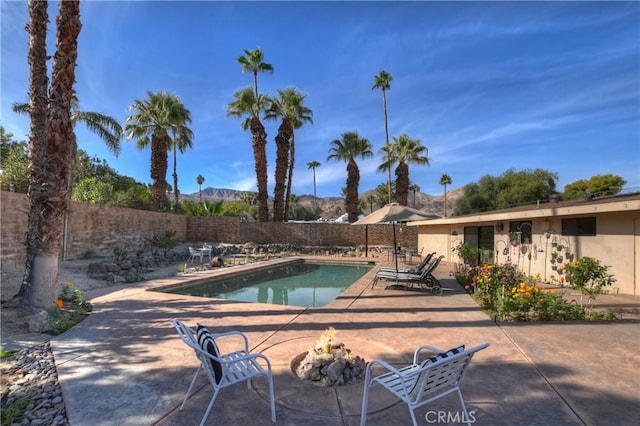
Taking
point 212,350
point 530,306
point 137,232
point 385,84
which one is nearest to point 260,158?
point 137,232

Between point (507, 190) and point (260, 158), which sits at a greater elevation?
point (260, 158)

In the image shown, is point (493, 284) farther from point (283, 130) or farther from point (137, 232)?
point (283, 130)

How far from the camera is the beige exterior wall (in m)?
7.46

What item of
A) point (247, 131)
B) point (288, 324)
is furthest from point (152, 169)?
point (288, 324)

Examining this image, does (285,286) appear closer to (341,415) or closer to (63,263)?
(63,263)

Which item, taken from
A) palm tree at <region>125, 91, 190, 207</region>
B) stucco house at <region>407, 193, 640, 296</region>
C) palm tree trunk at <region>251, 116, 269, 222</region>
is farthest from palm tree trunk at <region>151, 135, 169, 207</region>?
stucco house at <region>407, 193, 640, 296</region>

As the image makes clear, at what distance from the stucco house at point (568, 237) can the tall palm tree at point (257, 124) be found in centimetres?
1449

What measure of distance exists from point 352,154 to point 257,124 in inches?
315

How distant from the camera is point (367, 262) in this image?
54.4ft

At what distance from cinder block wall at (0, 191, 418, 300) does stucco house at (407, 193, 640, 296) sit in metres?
8.38

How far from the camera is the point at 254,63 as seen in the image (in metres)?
23.6

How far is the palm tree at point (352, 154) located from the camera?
2559 centimetres

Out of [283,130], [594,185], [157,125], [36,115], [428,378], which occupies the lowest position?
[428,378]

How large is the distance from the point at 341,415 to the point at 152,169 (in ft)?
Answer: 71.0
